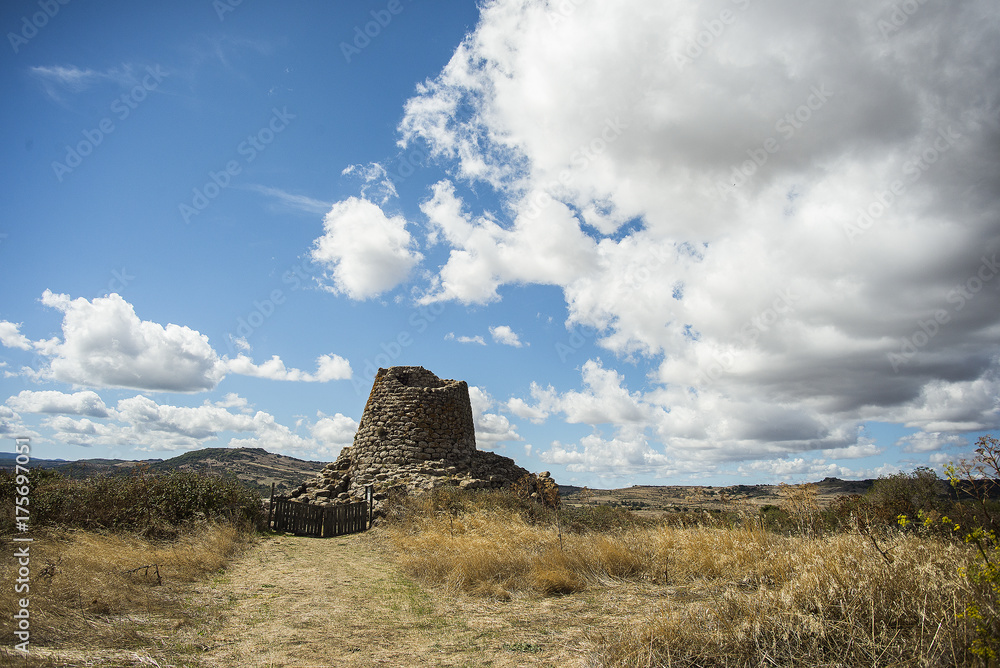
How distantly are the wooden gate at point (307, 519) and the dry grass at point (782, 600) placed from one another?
943 cm

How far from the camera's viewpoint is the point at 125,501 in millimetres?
11781

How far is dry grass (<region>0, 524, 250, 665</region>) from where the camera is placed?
4.92 meters

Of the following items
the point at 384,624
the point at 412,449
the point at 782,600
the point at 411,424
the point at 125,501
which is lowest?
the point at 384,624

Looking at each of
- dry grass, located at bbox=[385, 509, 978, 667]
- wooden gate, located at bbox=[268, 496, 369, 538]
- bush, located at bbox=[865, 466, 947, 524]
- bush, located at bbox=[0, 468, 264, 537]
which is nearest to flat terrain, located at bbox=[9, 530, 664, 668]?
dry grass, located at bbox=[385, 509, 978, 667]

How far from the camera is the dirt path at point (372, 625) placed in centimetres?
503

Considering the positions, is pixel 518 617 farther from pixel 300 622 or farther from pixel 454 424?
pixel 454 424

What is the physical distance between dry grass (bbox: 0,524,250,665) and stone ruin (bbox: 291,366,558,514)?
979cm

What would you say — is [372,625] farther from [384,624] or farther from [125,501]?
[125,501]

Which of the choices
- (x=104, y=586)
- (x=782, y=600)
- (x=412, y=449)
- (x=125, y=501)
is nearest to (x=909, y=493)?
(x=782, y=600)

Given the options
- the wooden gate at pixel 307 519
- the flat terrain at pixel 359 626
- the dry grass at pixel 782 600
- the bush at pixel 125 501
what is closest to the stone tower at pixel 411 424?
the wooden gate at pixel 307 519

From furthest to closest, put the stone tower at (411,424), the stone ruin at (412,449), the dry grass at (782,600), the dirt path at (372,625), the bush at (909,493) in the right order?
the stone tower at (411,424), the stone ruin at (412,449), the bush at (909,493), the dirt path at (372,625), the dry grass at (782,600)

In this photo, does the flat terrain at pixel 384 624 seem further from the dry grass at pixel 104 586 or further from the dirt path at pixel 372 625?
the dry grass at pixel 104 586

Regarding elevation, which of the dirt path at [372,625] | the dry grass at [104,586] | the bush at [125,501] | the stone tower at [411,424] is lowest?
the dirt path at [372,625]

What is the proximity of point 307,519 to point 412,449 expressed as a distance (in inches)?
239
